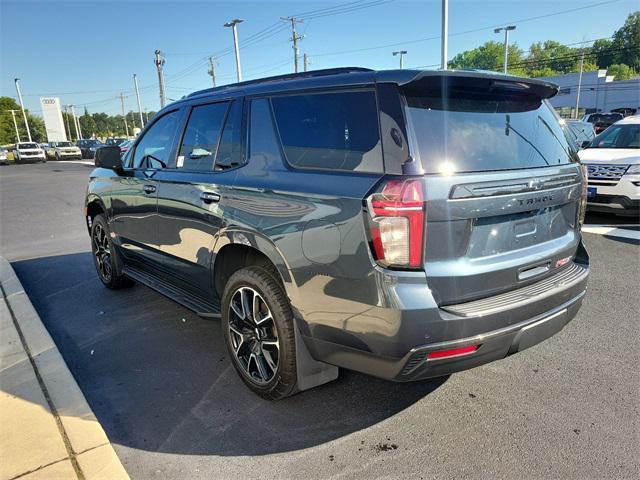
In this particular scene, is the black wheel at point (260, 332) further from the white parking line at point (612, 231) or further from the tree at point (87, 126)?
the tree at point (87, 126)

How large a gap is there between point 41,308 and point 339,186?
13.1 feet

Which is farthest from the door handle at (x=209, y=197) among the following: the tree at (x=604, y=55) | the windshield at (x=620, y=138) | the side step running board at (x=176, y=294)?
the tree at (x=604, y=55)

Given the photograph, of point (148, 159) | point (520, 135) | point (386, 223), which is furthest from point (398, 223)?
point (148, 159)

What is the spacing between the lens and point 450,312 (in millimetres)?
2148

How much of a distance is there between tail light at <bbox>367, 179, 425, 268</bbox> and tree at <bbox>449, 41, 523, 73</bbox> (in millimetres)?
113758

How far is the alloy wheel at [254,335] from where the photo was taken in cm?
280

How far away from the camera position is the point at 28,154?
3872cm

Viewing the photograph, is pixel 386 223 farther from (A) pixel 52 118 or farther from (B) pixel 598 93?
(A) pixel 52 118

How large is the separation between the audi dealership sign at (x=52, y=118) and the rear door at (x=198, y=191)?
75.8 m

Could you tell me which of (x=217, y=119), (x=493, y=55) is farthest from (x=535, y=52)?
(x=217, y=119)

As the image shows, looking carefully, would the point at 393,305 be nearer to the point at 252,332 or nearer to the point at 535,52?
the point at 252,332

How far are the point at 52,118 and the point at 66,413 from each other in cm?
7783

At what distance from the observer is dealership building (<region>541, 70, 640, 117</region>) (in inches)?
2330

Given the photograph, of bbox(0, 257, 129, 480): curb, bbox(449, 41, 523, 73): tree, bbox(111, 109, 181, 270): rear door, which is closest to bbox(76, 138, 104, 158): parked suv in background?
bbox(111, 109, 181, 270): rear door
